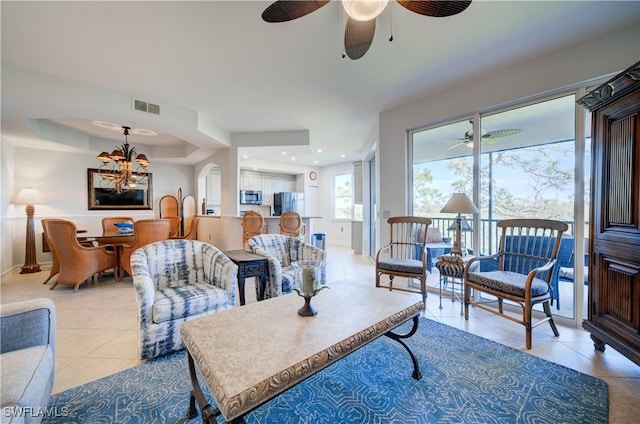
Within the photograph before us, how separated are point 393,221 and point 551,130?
1.91m

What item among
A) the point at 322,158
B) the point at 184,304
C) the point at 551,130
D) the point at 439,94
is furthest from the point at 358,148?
the point at 184,304

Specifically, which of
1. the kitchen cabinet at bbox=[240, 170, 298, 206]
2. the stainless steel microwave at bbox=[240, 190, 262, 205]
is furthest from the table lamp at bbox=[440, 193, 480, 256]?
the kitchen cabinet at bbox=[240, 170, 298, 206]

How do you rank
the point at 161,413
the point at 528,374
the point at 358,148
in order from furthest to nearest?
the point at 358,148 → the point at 528,374 → the point at 161,413

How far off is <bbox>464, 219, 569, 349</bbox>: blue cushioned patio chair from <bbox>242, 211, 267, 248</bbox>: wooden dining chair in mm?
3449

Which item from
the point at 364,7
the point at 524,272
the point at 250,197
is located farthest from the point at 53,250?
the point at 524,272

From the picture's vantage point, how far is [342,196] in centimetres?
831

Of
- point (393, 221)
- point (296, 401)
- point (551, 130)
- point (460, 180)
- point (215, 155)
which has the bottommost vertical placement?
point (296, 401)

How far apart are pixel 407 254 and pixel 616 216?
84.5 inches

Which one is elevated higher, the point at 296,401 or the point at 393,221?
the point at 393,221

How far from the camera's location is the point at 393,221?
3359mm

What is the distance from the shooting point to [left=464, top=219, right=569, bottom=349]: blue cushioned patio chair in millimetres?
2049

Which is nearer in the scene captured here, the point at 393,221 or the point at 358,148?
the point at 393,221

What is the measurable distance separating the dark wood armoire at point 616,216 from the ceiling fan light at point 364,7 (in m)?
1.59

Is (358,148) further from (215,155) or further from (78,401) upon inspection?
(78,401)
